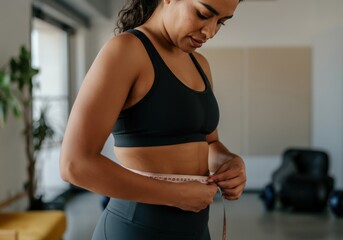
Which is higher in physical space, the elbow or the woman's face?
the woman's face

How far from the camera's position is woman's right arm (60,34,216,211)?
79 centimetres

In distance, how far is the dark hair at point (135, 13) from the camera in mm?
1070

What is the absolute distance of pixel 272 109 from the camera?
23.3 ft

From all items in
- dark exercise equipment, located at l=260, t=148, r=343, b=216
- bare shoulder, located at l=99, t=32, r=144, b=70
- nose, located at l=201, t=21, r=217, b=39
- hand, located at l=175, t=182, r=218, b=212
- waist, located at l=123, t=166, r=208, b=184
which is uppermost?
nose, located at l=201, t=21, r=217, b=39

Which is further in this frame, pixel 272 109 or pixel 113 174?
pixel 272 109

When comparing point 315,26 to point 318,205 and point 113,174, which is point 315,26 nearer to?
point 318,205

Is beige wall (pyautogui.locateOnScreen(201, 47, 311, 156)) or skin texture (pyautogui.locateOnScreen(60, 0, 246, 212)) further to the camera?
beige wall (pyautogui.locateOnScreen(201, 47, 311, 156))

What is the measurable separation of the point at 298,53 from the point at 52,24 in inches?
148

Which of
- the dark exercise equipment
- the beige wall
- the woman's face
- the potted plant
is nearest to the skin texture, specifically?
the woman's face

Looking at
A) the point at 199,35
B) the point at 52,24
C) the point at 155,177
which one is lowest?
the point at 155,177

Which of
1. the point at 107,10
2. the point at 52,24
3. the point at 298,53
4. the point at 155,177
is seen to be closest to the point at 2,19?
the point at 52,24

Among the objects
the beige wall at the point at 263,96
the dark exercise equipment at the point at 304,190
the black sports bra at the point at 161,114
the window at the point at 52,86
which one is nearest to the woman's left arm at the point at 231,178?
the black sports bra at the point at 161,114

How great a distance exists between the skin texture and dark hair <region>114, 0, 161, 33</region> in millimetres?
74

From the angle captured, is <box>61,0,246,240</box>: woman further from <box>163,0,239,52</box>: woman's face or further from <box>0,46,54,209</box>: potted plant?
<box>0,46,54,209</box>: potted plant
